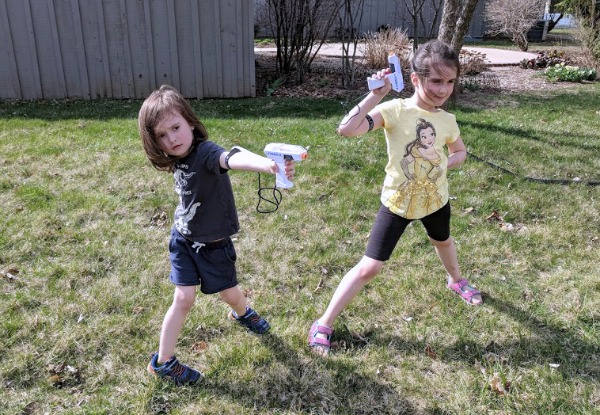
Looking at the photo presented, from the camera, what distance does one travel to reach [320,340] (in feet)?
9.13

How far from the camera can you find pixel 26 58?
8.01 meters

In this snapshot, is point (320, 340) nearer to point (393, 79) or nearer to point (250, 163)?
point (250, 163)

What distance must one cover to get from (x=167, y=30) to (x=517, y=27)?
1225 centimetres

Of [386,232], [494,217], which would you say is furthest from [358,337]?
[494,217]

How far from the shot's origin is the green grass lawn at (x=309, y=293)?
2.48 metres

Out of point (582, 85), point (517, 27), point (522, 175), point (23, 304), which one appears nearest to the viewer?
point (23, 304)

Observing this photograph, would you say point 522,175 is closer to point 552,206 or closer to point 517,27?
point 552,206

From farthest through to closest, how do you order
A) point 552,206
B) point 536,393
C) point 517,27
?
point 517,27, point 552,206, point 536,393

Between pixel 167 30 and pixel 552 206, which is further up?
pixel 167 30

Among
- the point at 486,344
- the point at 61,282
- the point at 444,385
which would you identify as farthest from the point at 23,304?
the point at 486,344

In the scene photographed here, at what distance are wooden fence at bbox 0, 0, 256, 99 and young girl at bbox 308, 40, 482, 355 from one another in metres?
6.50

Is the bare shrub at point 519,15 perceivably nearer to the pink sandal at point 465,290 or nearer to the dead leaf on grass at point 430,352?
the pink sandal at point 465,290

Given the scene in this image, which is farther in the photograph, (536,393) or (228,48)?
(228,48)

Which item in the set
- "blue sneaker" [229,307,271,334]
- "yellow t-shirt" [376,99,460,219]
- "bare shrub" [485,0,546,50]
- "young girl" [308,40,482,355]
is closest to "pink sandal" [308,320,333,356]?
"young girl" [308,40,482,355]
